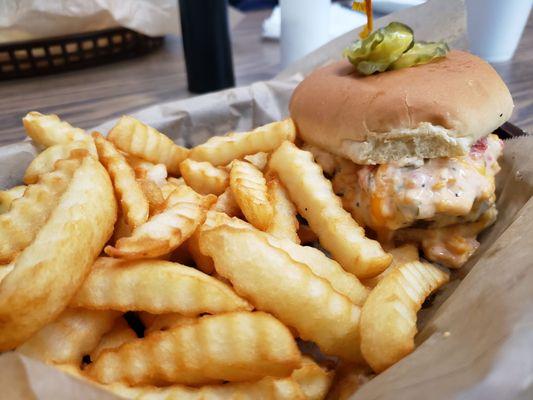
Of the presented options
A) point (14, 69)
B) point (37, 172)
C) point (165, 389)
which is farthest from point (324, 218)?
point (14, 69)

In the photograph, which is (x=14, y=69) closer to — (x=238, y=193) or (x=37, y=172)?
(x=37, y=172)

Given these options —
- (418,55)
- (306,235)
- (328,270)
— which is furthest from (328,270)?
(418,55)

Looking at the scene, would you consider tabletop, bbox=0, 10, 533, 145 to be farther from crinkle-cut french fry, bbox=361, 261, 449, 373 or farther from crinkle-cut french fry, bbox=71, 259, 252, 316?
crinkle-cut french fry, bbox=71, 259, 252, 316

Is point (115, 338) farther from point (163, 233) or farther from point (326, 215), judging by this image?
point (326, 215)

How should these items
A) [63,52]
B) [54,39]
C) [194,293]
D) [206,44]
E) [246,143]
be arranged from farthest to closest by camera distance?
[63,52] < [54,39] < [206,44] < [246,143] < [194,293]

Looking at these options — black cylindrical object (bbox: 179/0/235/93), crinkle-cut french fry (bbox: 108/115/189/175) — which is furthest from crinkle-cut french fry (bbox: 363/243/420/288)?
black cylindrical object (bbox: 179/0/235/93)

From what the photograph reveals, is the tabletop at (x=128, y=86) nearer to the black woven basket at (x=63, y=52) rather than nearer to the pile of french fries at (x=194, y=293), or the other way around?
the black woven basket at (x=63, y=52)

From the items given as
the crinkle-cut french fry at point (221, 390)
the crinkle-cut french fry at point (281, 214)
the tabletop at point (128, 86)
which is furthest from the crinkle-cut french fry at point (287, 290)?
the tabletop at point (128, 86)
